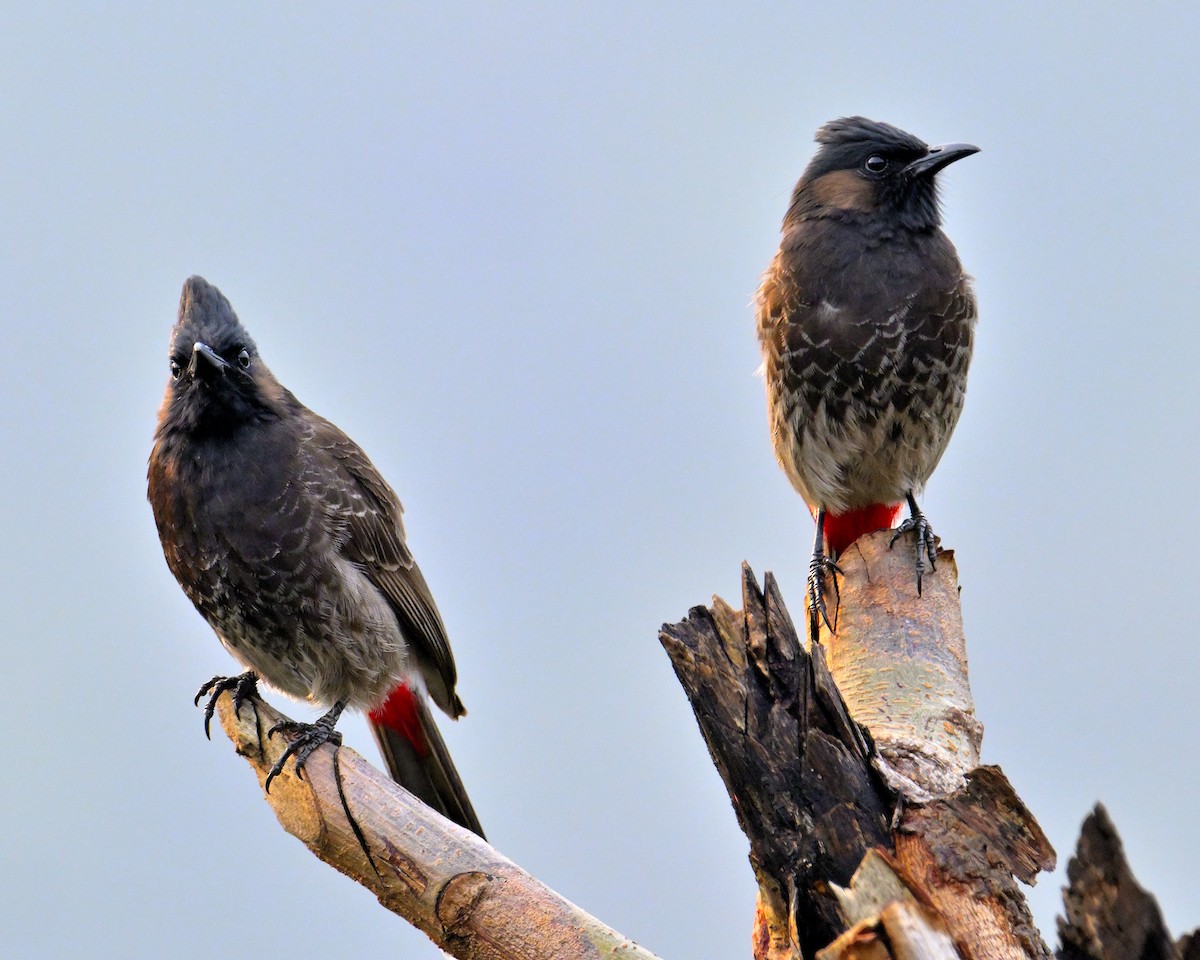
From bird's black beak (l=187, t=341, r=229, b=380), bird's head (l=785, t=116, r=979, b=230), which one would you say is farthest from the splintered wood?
bird's head (l=785, t=116, r=979, b=230)

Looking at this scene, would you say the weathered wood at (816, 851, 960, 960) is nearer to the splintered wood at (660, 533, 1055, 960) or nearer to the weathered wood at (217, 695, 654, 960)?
the splintered wood at (660, 533, 1055, 960)

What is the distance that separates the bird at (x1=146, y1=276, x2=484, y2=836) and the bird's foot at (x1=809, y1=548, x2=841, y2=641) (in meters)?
1.44

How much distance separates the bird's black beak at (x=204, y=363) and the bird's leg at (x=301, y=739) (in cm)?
135

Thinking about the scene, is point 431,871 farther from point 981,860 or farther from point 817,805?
point 981,860

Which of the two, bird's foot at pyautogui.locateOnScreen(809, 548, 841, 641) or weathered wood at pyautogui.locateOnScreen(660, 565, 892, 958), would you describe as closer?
weathered wood at pyautogui.locateOnScreen(660, 565, 892, 958)

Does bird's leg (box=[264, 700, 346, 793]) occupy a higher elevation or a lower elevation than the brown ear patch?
lower

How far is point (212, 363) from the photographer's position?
5453 mm

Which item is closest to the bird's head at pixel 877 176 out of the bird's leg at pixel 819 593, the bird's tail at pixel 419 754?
the bird's leg at pixel 819 593

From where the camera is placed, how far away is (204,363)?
17.9ft

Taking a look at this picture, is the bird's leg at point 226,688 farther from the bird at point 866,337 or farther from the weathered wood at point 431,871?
the bird at point 866,337

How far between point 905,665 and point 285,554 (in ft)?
7.36

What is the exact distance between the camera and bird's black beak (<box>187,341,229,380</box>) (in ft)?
17.7

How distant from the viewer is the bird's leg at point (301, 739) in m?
4.67

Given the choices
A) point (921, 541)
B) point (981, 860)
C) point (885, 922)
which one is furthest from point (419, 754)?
point (885, 922)
